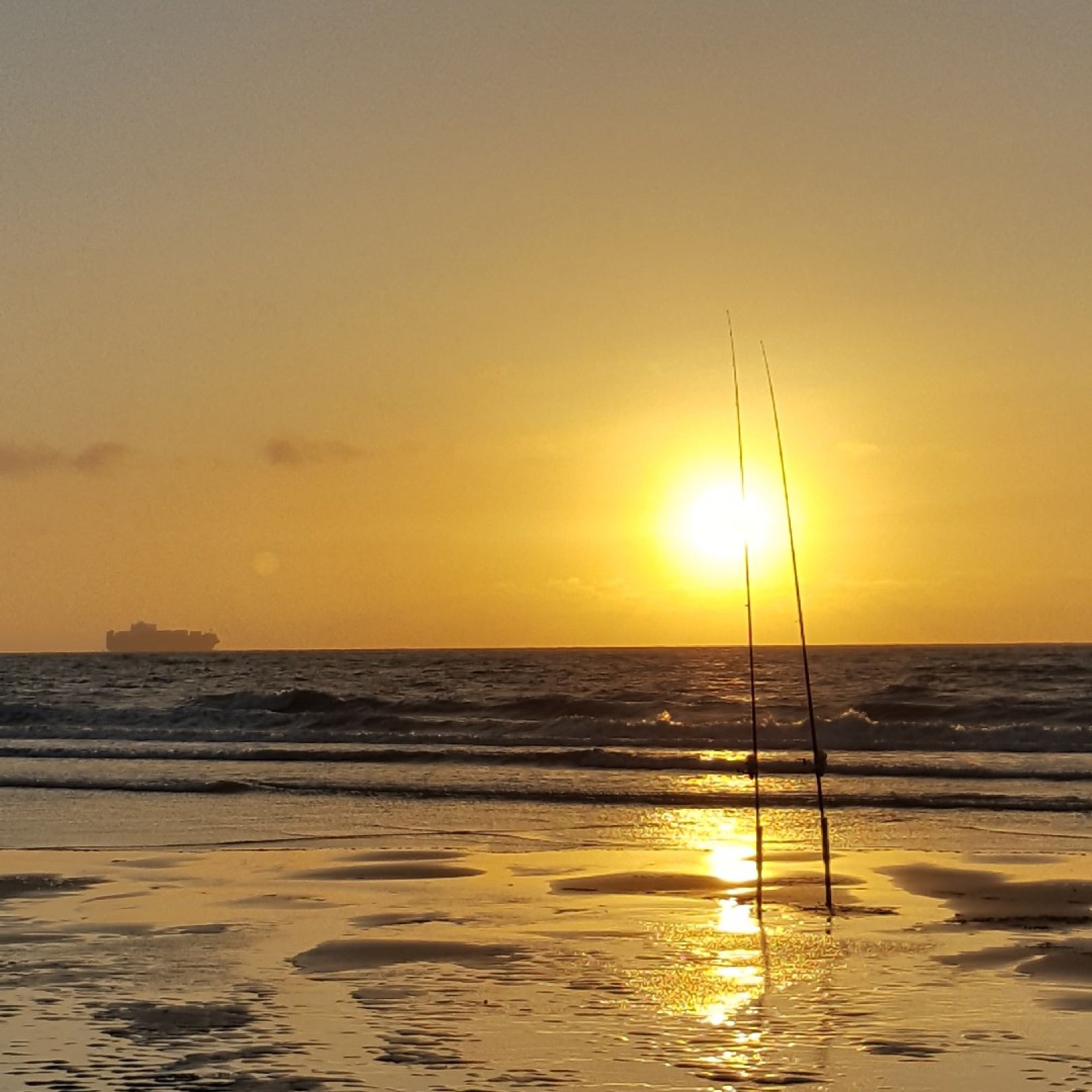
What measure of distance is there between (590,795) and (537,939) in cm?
1091

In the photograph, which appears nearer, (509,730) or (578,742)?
(578,742)

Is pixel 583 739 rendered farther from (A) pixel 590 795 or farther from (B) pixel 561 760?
(A) pixel 590 795

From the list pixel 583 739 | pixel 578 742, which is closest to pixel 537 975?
pixel 578 742

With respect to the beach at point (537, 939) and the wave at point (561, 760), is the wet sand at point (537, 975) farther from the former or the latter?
the wave at point (561, 760)

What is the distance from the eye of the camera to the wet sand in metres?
6.25

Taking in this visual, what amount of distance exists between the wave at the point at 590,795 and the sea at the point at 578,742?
6cm

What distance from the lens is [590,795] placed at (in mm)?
20250

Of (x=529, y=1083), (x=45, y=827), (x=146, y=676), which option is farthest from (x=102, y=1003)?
(x=146, y=676)

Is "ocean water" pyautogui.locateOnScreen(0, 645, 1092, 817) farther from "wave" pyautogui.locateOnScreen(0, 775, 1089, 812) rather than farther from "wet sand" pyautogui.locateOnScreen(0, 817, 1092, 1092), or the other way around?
"wet sand" pyautogui.locateOnScreen(0, 817, 1092, 1092)

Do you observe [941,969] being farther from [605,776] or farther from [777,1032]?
[605,776]

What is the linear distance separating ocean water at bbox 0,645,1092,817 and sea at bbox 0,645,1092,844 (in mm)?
95

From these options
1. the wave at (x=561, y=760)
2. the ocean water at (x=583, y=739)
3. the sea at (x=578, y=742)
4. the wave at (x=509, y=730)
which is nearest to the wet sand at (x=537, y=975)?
the sea at (x=578, y=742)

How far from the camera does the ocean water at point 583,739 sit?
2125cm

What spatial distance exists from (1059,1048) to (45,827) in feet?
39.8
